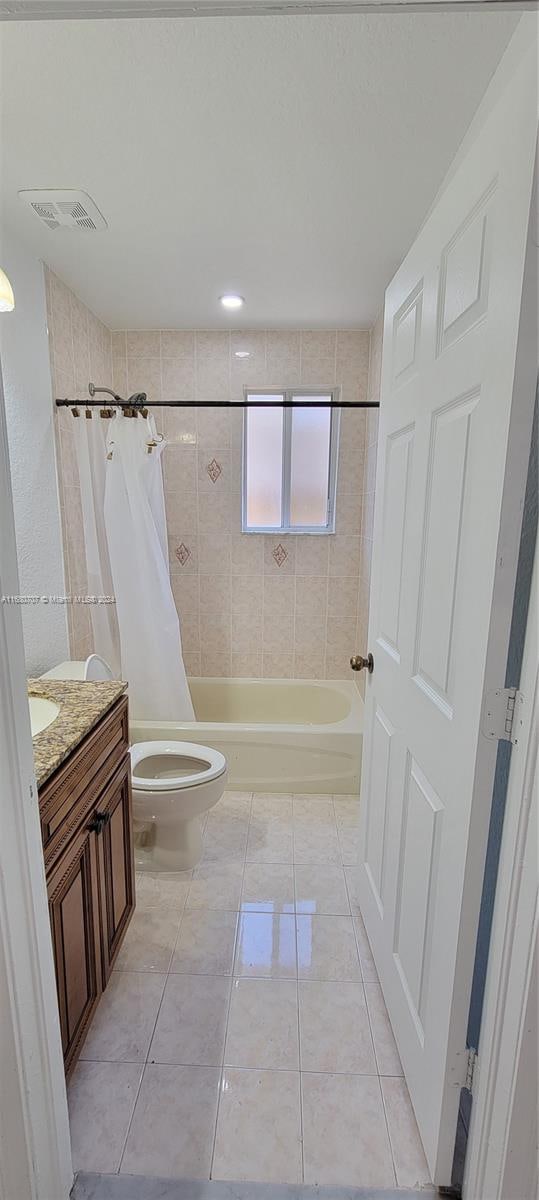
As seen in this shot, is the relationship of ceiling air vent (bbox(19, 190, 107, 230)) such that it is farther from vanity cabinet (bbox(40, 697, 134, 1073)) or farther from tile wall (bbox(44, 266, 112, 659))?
vanity cabinet (bbox(40, 697, 134, 1073))

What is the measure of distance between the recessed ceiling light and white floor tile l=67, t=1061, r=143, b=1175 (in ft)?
9.04

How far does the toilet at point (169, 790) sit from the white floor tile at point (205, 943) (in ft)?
0.79

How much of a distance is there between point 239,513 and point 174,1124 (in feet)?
8.29

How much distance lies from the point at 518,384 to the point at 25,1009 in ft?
3.99

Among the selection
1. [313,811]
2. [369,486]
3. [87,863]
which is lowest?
[313,811]

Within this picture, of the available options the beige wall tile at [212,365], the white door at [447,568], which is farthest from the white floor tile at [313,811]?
the beige wall tile at [212,365]

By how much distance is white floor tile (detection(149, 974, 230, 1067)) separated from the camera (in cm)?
127

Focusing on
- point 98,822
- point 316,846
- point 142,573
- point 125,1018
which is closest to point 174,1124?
point 125,1018

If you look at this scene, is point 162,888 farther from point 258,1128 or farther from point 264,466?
point 264,466

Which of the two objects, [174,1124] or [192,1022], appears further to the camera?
[192,1022]

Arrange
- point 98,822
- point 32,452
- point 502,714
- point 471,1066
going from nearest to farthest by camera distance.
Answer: point 502,714 < point 471,1066 < point 98,822 < point 32,452

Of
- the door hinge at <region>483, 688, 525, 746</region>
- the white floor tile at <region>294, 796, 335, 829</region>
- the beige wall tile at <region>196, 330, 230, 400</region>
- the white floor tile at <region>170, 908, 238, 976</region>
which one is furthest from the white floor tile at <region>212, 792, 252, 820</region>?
the beige wall tile at <region>196, 330, 230, 400</region>

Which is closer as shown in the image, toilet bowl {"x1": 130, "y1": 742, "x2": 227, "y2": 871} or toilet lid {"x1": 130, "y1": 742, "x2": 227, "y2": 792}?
toilet bowl {"x1": 130, "y1": 742, "x2": 227, "y2": 871}

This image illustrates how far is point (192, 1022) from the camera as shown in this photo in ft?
4.43
